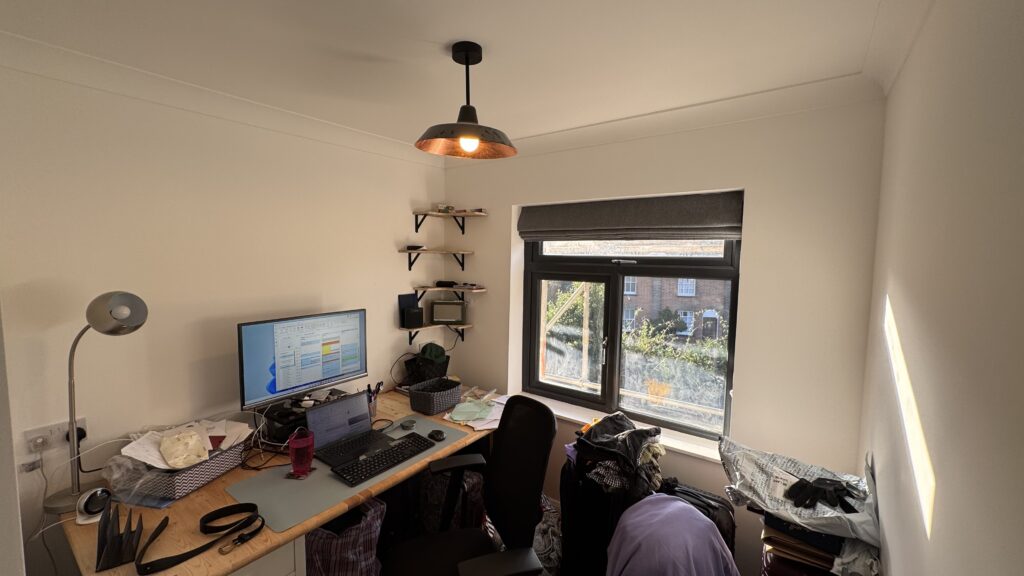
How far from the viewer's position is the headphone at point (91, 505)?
1456 mm

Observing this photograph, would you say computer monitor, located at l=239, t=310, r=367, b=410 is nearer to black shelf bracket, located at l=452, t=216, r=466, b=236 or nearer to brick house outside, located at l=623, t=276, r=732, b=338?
black shelf bracket, located at l=452, t=216, r=466, b=236

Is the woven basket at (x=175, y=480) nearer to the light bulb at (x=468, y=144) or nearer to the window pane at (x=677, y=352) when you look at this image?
the light bulb at (x=468, y=144)

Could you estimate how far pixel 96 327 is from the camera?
4.78ft

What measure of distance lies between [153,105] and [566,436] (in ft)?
9.10

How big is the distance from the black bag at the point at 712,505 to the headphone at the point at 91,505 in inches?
88.9

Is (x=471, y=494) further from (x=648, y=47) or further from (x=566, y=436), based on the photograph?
(x=648, y=47)

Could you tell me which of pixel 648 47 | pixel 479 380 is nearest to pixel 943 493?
pixel 648 47

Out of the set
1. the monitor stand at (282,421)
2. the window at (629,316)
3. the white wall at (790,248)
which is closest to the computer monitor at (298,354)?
the monitor stand at (282,421)

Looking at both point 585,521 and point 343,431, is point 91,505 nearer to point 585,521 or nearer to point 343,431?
point 343,431

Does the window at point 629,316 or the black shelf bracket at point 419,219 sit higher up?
the black shelf bracket at point 419,219

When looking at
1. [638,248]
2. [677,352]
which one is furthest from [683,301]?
[638,248]

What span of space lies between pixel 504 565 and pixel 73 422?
67.5 inches

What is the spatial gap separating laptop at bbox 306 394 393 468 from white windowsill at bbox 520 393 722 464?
0.96 metres

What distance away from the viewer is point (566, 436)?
2.68m
